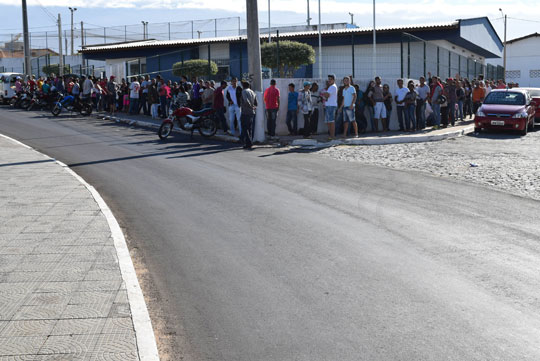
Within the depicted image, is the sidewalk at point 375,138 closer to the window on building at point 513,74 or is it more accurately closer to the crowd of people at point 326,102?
the crowd of people at point 326,102

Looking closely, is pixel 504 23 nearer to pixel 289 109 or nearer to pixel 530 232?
pixel 289 109

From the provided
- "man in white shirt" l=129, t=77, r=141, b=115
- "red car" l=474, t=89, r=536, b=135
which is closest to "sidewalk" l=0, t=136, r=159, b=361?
"red car" l=474, t=89, r=536, b=135

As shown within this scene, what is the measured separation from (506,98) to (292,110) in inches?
355

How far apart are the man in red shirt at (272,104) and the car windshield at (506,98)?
8826mm

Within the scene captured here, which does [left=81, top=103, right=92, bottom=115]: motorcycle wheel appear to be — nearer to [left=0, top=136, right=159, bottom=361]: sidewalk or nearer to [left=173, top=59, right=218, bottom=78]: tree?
[left=173, top=59, right=218, bottom=78]: tree

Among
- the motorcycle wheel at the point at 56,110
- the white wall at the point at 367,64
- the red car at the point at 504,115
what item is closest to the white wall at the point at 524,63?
the white wall at the point at 367,64

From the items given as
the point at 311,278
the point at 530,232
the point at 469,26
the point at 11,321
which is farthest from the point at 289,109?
the point at 469,26

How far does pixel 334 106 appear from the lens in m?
19.9

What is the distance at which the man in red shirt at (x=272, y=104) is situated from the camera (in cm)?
2044

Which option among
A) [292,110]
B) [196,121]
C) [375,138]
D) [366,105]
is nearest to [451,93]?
[366,105]

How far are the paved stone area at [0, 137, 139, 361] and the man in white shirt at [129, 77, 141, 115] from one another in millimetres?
17695

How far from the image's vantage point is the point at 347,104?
20312 mm

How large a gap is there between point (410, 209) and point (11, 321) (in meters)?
6.45

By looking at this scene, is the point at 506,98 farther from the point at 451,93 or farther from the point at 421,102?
the point at 421,102
